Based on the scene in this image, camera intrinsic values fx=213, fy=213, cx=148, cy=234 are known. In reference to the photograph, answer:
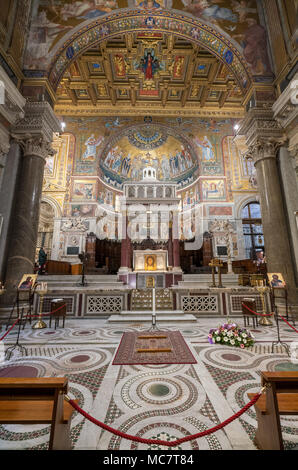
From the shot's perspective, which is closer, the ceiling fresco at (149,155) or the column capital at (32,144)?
the column capital at (32,144)

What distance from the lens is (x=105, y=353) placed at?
3.83 m

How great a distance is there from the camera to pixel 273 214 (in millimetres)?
7254

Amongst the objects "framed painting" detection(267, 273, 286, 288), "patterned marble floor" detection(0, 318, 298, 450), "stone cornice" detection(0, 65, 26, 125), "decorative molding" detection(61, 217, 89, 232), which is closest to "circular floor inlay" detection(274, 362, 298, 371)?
"patterned marble floor" detection(0, 318, 298, 450)

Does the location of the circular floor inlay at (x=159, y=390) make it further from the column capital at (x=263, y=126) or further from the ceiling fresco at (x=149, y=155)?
the ceiling fresco at (x=149, y=155)

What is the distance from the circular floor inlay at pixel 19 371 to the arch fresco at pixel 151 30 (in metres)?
9.61

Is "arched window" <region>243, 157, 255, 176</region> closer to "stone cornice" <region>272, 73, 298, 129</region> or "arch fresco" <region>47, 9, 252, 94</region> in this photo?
"arch fresco" <region>47, 9, 252, 94</region>

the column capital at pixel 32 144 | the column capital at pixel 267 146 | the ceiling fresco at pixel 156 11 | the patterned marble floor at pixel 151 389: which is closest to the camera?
the patterned marble floor at pixel 151 389

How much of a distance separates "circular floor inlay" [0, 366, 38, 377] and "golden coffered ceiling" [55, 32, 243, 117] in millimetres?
15741

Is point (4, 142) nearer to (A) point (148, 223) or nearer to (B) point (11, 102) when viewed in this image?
(B) point (11, 102)

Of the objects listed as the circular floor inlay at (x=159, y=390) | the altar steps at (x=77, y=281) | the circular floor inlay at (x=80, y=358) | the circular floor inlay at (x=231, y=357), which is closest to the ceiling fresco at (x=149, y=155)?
the altar steps at (x=77, y=281)

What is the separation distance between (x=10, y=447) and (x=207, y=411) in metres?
1.80

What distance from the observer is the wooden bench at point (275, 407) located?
148 cm
